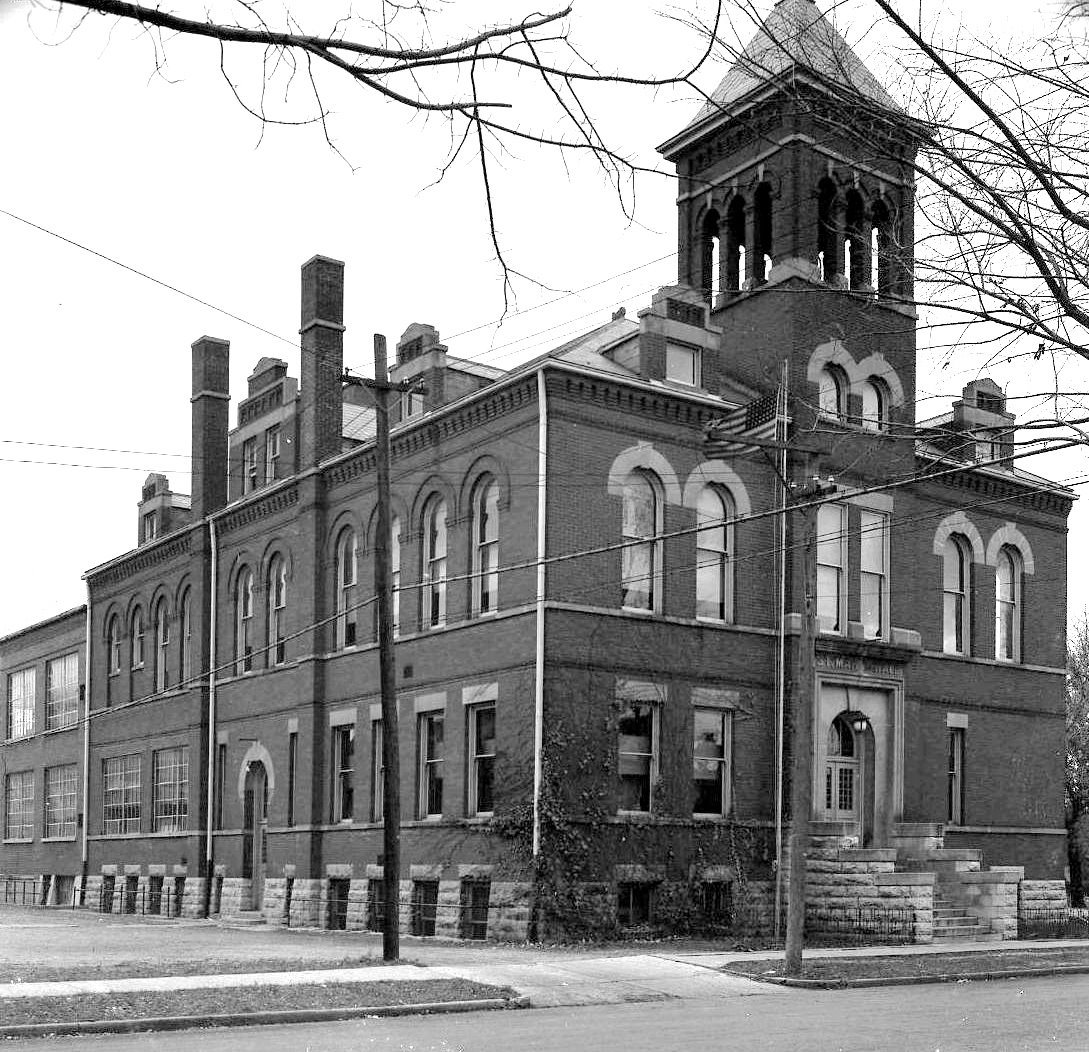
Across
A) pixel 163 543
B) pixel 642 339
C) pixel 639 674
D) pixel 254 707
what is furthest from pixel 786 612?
pixel 163 543

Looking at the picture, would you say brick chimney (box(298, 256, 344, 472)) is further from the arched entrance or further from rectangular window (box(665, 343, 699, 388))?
rectangular window (box(665, 343, 699, 388))

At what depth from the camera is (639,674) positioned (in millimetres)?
28750

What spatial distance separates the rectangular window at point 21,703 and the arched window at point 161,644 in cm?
1186

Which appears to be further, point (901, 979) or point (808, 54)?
point (901, 979)

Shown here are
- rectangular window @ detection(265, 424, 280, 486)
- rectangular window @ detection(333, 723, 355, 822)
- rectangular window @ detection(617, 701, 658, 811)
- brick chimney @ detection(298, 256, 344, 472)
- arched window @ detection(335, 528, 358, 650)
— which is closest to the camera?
rectangular window @ detection(617, 701, 658, 811)

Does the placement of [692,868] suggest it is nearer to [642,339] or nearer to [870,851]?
[870,851]

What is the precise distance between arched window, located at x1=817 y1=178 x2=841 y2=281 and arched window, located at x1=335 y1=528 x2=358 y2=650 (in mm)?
12084

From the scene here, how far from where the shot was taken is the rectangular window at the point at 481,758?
2919cm

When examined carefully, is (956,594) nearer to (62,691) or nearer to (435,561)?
(435,561)

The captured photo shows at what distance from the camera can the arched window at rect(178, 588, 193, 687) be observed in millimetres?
41906

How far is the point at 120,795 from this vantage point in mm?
45344

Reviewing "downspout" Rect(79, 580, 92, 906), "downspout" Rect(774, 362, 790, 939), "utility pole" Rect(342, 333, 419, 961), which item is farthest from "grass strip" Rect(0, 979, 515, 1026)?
"downspout" Rect(79, 580, 92, 906)

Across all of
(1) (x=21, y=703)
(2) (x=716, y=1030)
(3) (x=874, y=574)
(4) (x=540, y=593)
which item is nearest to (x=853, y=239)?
(3) (x=874, y=574)

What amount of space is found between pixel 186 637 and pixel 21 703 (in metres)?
15.7
